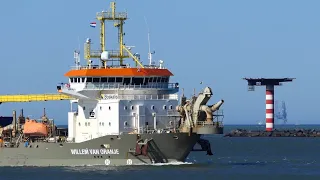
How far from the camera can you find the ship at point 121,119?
191ft

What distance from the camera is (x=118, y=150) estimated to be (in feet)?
191

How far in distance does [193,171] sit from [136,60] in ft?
26.8

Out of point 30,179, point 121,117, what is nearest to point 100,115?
point 121,117

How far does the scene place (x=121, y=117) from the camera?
→ 2298 inches

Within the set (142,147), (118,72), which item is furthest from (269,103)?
(142,147)

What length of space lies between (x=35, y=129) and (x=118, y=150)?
7936 millimetres

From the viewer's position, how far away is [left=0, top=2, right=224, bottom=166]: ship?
Answer: 58281 millimetres

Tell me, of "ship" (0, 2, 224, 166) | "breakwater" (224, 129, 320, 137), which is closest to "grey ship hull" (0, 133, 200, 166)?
"ship" (0, 2, 224, 166)

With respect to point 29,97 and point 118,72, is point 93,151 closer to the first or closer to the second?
point 118,72

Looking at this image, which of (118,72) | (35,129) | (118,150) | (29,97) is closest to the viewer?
(118,150)

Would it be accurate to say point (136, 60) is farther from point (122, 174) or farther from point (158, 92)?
point (122, 174)

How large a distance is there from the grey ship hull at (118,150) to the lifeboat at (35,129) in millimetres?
3061

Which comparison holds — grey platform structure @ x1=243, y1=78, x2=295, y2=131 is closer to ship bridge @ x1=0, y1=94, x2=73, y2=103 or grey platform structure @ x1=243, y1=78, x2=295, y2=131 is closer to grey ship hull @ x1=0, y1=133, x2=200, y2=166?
ship bridge @ x1=0, y1=94, x2=73, y2=103

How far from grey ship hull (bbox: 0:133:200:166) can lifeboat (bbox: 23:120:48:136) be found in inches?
121
